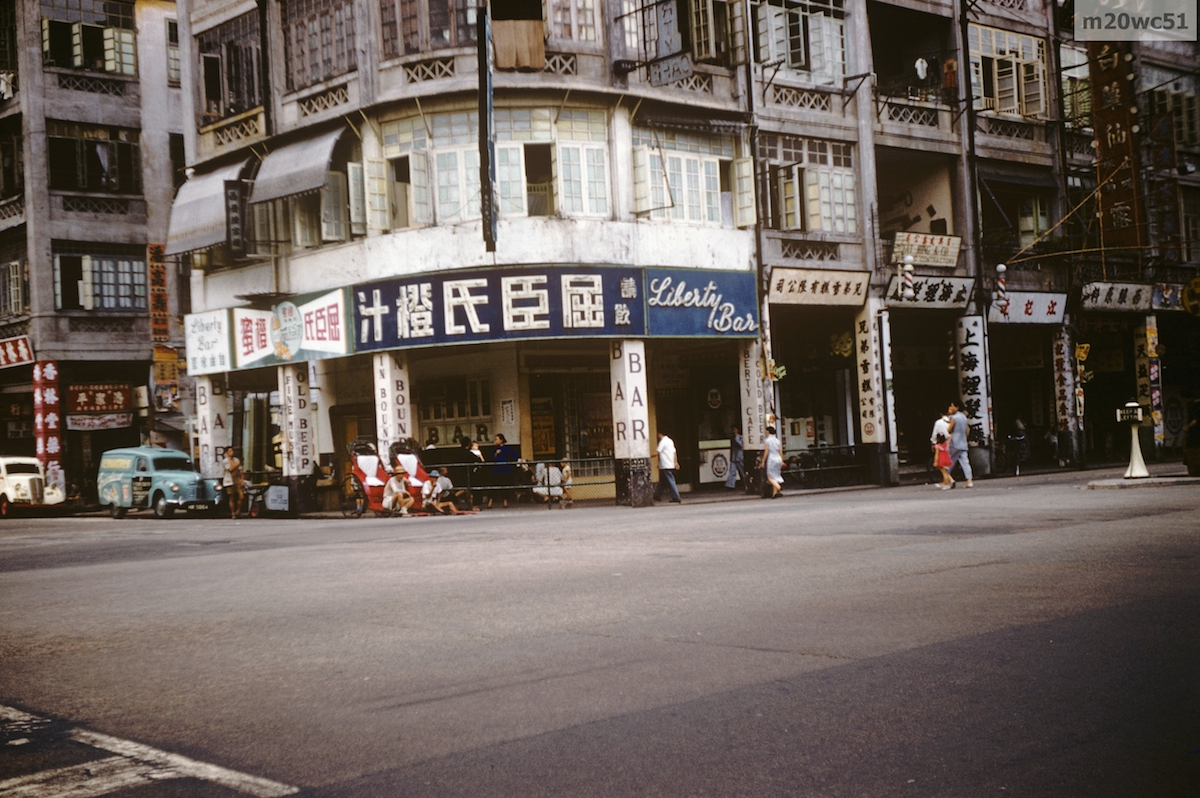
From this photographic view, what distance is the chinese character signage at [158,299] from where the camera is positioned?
3447 cm

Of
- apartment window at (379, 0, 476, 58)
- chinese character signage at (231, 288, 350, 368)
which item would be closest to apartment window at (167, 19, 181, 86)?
chinese character signage at (231, 288, 350, 368)

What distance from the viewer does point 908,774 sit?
427 centimetres

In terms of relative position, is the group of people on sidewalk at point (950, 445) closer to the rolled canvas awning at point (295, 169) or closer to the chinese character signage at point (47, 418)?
the rolled canvas awning at point (295, 169)

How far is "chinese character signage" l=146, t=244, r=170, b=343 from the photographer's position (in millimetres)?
34469

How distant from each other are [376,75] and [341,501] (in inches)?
422

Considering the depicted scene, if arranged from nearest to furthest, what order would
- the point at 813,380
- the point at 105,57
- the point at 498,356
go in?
the point at 498,356, the point at 813,380, the point at 105,57

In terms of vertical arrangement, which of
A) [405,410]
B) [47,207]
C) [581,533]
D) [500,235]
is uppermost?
[47,207]

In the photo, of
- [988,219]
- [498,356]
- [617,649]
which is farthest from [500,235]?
[617,649]

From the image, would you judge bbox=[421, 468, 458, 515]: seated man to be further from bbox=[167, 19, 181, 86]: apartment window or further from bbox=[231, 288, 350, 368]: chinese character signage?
bbox=[167, 19, 181, 86]: apartment window

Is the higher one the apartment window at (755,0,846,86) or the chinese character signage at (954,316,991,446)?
the apartment window at (755,0,846,86)

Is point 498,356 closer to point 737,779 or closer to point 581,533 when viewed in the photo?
point 581,533

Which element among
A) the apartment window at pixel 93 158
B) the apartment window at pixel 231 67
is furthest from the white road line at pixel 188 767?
the apartment window at pixel 93 158

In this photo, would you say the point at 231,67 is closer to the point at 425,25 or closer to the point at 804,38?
the point at 425,25

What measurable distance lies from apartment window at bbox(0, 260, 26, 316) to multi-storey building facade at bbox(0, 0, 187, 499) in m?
0.06
